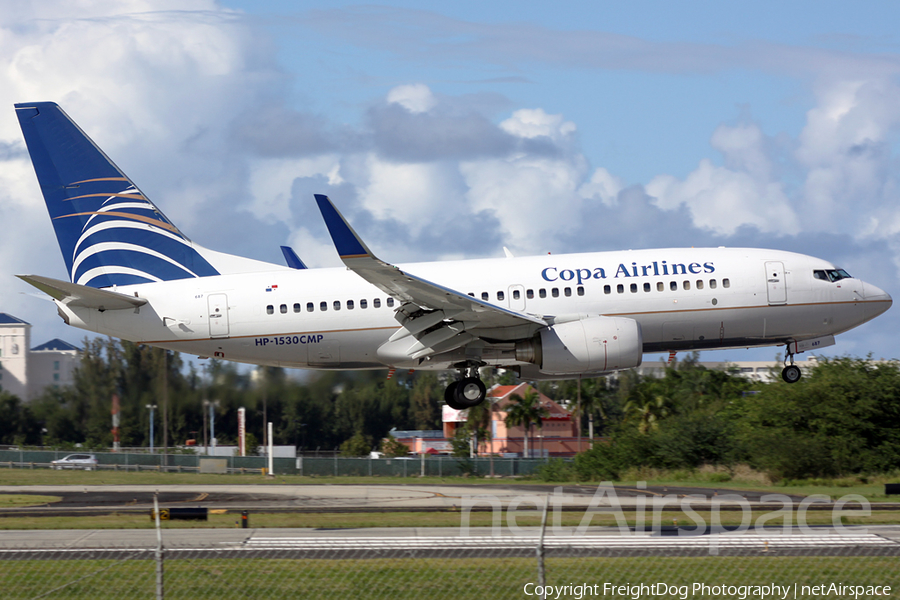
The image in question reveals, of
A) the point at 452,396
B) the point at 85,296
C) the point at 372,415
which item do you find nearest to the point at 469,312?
the point at 452,396

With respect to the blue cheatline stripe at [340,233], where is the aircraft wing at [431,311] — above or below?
below

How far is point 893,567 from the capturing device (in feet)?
50.5

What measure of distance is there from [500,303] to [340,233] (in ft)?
22.3

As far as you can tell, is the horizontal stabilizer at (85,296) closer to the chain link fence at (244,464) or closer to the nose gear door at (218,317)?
the nose gear door at (218,317)

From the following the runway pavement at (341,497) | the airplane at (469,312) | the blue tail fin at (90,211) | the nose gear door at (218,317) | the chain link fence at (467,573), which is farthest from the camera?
the blue tail fin at (90,211)

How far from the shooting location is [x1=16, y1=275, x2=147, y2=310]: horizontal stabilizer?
25.8 meters

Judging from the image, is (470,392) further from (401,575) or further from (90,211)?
(401,575)

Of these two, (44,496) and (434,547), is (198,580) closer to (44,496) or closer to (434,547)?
(434,547)

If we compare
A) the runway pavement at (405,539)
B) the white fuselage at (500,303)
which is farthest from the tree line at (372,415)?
the runway pavement at (405,539)

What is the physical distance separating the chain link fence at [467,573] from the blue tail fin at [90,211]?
13.9m

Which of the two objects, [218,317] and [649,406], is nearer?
[218,317]

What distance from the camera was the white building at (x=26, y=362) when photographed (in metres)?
45.8

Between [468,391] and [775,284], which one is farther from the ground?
[775,284]

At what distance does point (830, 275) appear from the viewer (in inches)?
1144
